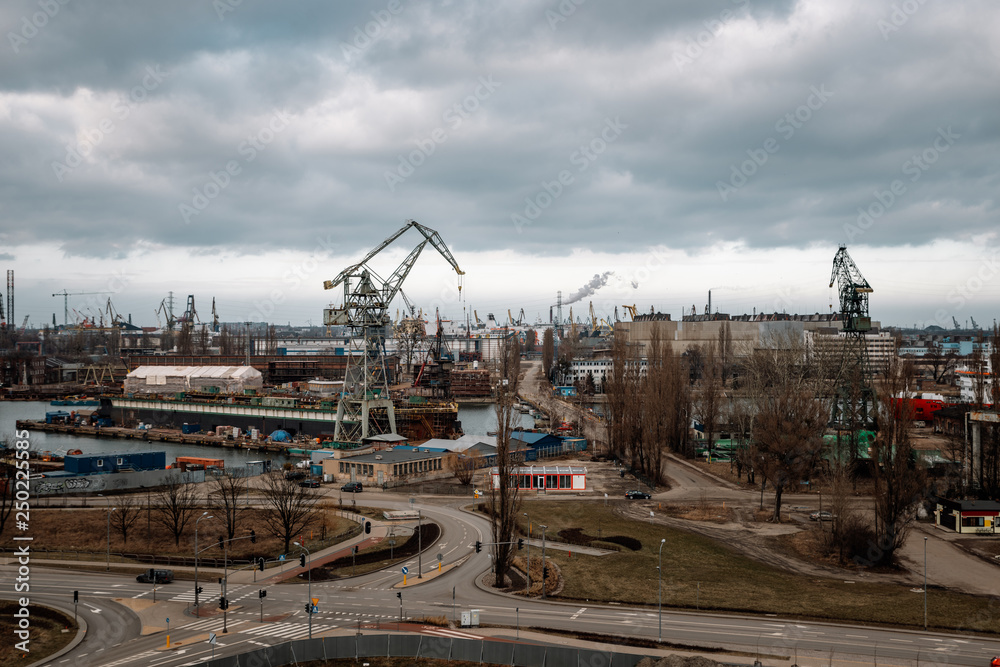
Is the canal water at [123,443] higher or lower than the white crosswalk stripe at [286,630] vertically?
lower

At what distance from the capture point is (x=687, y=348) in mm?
132625

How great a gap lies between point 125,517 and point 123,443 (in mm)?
39746

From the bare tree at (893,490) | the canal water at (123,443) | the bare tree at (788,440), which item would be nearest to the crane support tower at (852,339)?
the bare tree at (788,440)

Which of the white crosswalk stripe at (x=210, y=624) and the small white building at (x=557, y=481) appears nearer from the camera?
the white crosswalk stripe at (x=210, y=624)

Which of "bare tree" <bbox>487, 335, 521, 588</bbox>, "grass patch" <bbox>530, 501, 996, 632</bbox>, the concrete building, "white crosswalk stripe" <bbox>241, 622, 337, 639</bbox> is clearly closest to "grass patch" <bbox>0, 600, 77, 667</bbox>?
"white crosswalk stripe" <bbox>241, 622, 337, 639</bbox>

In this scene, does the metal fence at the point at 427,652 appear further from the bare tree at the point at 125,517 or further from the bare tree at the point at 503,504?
the bare tree at the point at 125,517

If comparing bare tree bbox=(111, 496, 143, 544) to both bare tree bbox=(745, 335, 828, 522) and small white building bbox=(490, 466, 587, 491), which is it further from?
bare tree bbox=(745, 335, 828, 522)

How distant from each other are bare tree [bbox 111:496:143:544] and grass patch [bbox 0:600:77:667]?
982cm

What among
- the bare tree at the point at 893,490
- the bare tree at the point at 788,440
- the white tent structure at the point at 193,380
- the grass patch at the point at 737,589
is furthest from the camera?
the white tent structure at the point at 193,380

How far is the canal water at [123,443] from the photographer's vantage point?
6128 cm

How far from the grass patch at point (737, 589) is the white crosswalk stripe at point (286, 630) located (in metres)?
8.11

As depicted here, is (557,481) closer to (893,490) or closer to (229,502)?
(229,502)

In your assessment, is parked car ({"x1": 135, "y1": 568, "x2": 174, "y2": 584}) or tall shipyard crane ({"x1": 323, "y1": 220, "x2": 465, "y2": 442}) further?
tall shipyard crane ({"x1": 323, "y1": 220, "x2": 465, "y2": 442})

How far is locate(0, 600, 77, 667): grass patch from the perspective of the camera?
1934 cm
